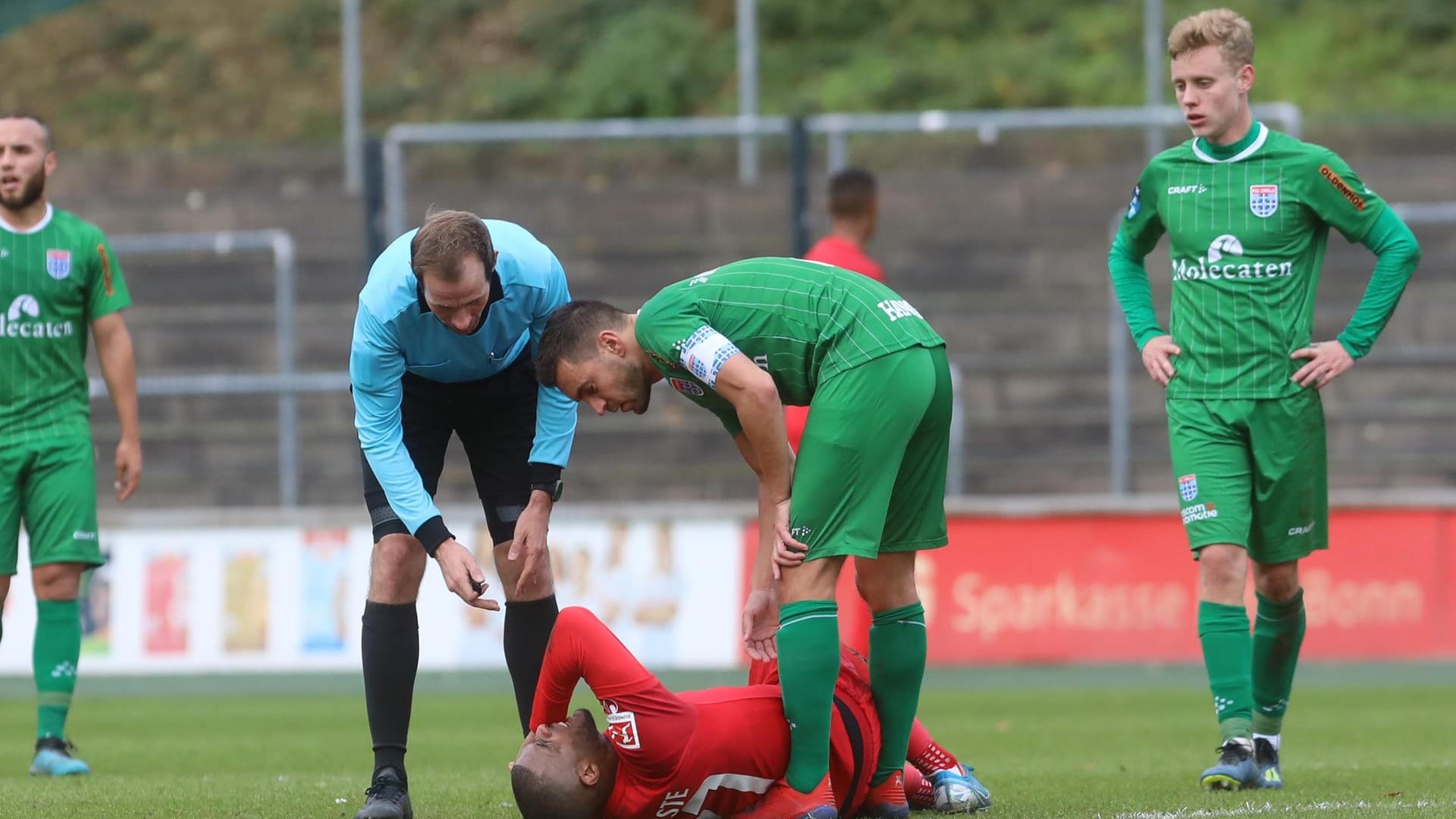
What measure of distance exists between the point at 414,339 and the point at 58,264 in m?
2.44

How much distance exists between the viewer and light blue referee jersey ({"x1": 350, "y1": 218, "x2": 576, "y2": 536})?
17.4 ft

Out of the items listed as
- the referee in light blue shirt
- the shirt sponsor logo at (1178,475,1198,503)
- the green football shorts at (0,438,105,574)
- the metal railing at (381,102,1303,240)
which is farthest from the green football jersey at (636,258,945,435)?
the metal railing at (381,102,1303,240)

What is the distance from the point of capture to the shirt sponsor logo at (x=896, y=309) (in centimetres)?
511

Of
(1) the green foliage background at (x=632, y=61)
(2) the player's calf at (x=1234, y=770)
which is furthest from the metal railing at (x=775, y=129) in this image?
(2) the player's calf at (x=1234, y=770)

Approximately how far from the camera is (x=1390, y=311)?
6203mm

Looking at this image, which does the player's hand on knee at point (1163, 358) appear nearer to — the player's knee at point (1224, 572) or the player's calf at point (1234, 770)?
the player's knee at point (1224, 572)

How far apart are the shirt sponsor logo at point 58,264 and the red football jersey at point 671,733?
3.17 m

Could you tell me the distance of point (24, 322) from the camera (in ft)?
23.3

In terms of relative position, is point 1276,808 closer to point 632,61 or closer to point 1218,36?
point 1218,36

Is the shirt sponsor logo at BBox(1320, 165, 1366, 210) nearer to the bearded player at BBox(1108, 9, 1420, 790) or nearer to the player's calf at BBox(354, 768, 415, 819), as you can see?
the bearded player at BBox(1108, 9, 1420, 790)

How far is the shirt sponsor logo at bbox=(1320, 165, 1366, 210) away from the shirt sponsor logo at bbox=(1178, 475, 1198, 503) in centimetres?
105

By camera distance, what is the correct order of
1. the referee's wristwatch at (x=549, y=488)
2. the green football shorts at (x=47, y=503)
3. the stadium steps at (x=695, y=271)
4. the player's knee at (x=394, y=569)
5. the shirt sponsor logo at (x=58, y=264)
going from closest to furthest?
the player's knee at (x=394, y=569) → the referee's wristwatch at (x=549, y=488) → the green football shorts at (x=47, y=503) → the shirt sponsor logo at (x=58, y=264) → the stadium steps at (x=695, y=271)

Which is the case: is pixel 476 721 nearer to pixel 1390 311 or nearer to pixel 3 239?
pixel 3 239

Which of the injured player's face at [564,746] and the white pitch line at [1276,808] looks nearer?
the injured player's face at [564,746]
